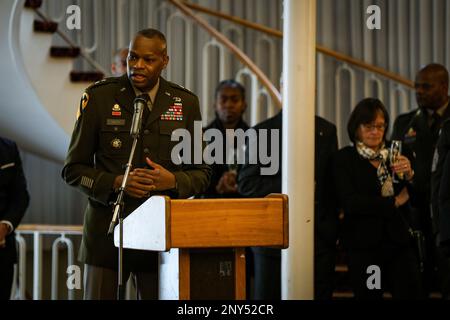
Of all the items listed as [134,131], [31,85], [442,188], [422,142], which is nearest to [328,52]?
[422,142]

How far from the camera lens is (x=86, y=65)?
7277 millimetres

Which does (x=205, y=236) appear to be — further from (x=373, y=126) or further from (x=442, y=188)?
(x=373, y=126)

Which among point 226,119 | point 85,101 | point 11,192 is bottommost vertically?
point 11,192

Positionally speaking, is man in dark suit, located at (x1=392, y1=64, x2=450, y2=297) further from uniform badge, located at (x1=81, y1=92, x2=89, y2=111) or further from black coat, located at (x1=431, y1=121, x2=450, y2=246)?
uniform badge, located at (x1=81, y1=92, x2=89, y2=111)

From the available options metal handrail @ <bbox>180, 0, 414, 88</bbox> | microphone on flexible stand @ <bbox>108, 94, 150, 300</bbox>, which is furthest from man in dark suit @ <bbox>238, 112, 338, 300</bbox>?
metal handrail @ <bbox>180, 0, 414, 88</bbox>

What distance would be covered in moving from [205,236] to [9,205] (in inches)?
83.4


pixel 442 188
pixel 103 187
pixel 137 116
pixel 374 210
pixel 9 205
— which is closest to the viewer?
pixel 137 116

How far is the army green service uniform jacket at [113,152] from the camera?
3162mm

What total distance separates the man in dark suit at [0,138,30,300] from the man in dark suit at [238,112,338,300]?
1158 millimetres

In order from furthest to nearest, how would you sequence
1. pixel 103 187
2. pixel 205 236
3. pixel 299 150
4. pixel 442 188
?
pixel 299 150 → pixel 442 188 → pixel 103 187 → pixel 205 236

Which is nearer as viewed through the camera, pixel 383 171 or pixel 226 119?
pixel 383 171

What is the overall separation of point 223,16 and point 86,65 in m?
1.17

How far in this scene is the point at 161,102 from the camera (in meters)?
3.25
